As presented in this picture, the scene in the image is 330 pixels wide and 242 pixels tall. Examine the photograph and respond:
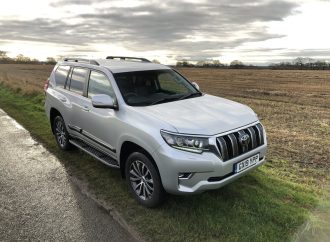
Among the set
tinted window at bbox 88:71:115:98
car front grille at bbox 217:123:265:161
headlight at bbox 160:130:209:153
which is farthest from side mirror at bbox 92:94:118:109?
car front grille at bbox 217:123:265:161

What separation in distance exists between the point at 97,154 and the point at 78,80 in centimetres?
150

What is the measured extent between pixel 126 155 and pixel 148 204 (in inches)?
31.9

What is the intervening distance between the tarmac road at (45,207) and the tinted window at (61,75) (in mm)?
1483

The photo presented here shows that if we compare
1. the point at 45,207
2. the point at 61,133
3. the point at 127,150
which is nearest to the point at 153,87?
the point at 127,150

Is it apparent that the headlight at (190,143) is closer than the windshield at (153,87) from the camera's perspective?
Yes

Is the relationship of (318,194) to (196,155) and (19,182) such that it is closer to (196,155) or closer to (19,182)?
(196,155)

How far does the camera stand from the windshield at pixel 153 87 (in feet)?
17.5

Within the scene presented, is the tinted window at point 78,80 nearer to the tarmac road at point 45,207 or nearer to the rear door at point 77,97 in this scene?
the rear door at point 77,97

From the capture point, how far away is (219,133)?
434 centimetres

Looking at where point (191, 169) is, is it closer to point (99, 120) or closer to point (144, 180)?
point (144, 180)

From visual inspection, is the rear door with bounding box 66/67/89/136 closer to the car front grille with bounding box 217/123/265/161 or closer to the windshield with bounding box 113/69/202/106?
the windshield with bounding box 113/69/202/106

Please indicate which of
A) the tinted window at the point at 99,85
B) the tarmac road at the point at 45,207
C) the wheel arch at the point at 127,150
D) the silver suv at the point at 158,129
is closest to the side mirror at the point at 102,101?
the silver suv at the point at 158,129

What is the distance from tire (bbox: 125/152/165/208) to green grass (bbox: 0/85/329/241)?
129mm

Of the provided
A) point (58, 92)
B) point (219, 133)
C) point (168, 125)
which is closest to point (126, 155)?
point (168, 125)
